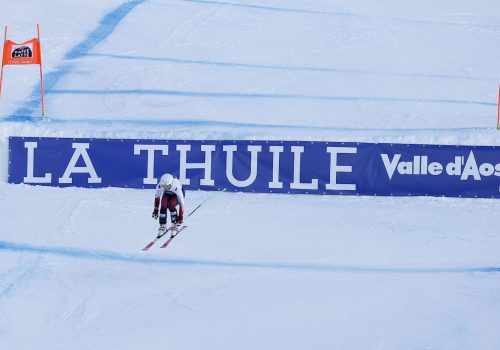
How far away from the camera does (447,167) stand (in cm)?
1323

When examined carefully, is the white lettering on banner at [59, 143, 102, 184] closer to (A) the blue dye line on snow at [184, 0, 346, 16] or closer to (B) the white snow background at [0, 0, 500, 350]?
(B) the white snow background at [0, 0, 500, 350]

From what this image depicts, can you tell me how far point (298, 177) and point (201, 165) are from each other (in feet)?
5.29

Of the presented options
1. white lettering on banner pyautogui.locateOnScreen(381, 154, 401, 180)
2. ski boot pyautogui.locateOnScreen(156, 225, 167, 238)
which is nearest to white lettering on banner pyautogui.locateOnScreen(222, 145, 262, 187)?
white lettering on banner pyautogui.locateOnScreen(381, 154, 401, 180)

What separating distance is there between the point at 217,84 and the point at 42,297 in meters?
9.01

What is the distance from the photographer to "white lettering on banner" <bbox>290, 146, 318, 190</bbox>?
13.4 metres

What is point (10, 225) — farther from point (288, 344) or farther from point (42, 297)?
point (288, 344)

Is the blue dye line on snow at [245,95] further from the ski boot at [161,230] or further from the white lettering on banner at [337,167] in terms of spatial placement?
the ski boot at [161,230]

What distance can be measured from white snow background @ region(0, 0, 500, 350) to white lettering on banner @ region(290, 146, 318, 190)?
12.7 inches

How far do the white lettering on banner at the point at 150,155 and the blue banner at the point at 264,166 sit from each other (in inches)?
0.6

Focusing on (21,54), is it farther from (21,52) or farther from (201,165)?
(201,165)

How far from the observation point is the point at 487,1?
1012 inches

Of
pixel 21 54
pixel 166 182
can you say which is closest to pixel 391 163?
pixel 166 182

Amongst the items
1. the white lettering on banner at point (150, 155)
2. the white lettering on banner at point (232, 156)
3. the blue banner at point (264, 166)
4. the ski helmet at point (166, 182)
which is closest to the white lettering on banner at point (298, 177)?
the blue banner at point (264, 166)

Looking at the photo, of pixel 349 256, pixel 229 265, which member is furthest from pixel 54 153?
pixel 349 256
